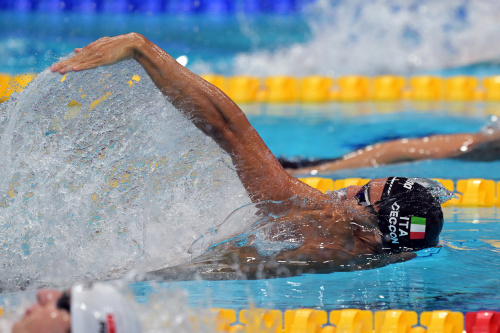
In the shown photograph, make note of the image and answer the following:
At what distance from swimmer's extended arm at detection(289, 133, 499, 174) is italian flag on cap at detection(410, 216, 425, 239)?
1.82 metres

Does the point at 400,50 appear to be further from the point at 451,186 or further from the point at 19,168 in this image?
the point at 19,168

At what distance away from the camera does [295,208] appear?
295 cm

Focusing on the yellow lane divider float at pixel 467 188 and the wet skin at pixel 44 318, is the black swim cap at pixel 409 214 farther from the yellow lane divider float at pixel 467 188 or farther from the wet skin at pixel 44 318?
the wet skin at pixel 44 318

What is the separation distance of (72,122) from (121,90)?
0.25 metres

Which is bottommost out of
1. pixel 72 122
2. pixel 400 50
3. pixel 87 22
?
pixel 72 122

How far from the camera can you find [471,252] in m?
3.27

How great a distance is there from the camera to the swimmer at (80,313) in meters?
1.70

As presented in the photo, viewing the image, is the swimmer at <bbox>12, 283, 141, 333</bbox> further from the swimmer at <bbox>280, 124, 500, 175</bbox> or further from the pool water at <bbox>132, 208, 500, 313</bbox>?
the swimmer at <bbox>280, 124, 500, 175</bbox>

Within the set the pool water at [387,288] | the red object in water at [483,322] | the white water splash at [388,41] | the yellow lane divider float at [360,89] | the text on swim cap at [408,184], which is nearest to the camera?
the red object in water at [483,322]

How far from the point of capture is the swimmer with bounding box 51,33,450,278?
9.20ft

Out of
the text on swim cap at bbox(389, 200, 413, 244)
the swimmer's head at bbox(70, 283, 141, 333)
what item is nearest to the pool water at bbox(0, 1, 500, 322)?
the text on swim cap at bbox(389, 200, 413, 244)

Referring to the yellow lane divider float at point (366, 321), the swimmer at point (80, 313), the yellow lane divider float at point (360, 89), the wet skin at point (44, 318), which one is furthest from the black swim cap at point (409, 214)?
the yellow lane divider float at point (360, 89)

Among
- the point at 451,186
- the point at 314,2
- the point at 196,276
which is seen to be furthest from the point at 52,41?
the point at 196,276

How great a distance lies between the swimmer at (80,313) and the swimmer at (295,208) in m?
1.08
